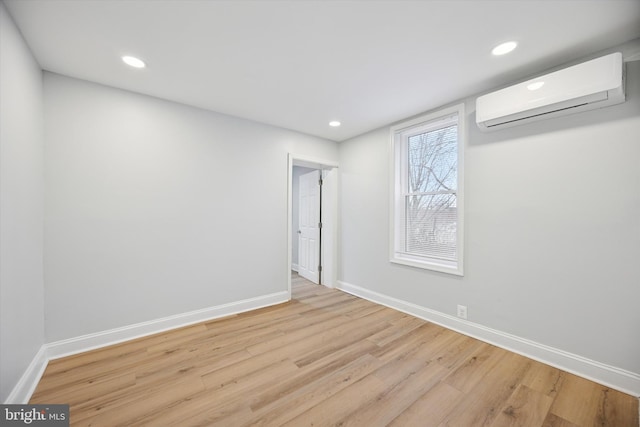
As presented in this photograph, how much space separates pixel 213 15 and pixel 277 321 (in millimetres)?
2890

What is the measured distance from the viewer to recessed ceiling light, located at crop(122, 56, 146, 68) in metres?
1.99

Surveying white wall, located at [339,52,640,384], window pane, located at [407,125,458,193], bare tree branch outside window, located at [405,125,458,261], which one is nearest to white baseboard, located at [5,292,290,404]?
bare tree branch outside window, located at [405,125,458,261]

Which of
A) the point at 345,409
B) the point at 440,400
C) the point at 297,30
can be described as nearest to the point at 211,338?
the point at 345,409

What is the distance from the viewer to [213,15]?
156cm

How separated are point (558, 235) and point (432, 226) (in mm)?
Answer: 1163

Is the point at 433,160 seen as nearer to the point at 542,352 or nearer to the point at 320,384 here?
the point at 542,352

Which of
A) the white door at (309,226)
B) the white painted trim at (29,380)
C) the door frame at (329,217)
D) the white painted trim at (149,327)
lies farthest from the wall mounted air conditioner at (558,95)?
the white painted trim at (29,380)

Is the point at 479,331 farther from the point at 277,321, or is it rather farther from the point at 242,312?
the point at 242,312

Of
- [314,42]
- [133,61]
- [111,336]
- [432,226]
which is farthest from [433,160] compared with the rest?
[111,336]

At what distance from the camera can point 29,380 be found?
1740mm

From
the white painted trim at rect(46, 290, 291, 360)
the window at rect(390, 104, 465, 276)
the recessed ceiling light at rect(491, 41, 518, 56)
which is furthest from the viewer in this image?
the window at rect(390, 104, 465, 276)

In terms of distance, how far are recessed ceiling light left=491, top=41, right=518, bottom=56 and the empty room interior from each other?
Result: 3 centimetres

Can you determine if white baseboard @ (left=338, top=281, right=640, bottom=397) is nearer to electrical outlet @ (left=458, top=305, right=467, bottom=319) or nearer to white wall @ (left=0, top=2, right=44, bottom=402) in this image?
electrical outlet @ (left=458, top=305, right=467, bottom=319)

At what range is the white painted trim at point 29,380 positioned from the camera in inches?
61.5
